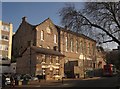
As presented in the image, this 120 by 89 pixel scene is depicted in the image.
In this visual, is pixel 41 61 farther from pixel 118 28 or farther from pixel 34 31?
pixel 118 28

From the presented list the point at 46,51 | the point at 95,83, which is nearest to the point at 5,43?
the point at 46,51

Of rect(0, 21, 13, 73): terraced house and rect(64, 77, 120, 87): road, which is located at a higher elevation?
rect(0, 21, 13, 73): terraced house

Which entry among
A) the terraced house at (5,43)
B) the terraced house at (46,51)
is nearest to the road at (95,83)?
the terraced house at (46,51)

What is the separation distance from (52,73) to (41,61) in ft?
15.0

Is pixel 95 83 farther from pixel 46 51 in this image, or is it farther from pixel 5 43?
pixel 5 43

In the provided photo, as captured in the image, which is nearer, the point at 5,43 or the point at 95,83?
the point at 95,83

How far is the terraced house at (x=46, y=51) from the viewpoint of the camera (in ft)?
164

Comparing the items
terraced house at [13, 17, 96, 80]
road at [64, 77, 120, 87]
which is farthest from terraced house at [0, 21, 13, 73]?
road at [64, 77, 120, 87]

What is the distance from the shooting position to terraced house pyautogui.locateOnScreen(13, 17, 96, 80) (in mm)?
49938

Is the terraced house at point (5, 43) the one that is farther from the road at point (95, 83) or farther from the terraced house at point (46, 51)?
the road at point (95, 83)

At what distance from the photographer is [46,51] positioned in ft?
176

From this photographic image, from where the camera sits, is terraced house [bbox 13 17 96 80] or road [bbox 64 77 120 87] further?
terraced house [bbox 13 17 96 80]

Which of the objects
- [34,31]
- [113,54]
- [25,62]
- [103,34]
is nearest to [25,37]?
[34,31]

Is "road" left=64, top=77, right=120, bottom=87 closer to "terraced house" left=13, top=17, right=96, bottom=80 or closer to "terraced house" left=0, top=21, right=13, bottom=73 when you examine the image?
"terraced house" left=13, top=17, right=96, bottom=80
